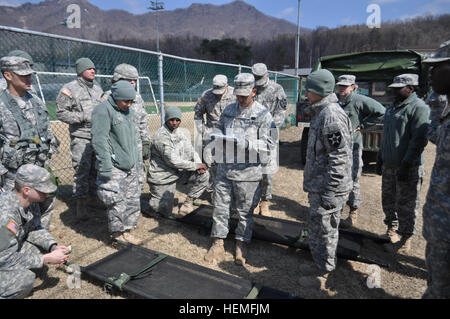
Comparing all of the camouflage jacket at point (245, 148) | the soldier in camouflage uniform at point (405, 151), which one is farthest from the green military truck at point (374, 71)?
the camouflage jacket at point (245, 148)

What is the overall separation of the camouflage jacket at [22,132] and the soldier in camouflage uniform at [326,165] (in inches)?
105

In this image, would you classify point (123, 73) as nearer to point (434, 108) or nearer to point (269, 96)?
point (269, 96)

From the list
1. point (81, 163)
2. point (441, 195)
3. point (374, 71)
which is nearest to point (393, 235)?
point (441, 195)

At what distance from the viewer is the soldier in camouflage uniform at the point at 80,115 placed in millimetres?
3881

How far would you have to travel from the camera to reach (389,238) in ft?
11.7

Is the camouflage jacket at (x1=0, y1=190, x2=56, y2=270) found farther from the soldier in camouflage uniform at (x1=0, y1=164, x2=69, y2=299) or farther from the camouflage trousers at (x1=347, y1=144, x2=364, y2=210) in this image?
the camouflage trousers at (x1=347, y1=144, x2=364, y2=210)

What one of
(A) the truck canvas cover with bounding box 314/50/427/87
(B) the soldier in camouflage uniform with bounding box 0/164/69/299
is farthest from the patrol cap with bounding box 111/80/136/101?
(A) the truck canvas cover with bounding box 314/50/427/87

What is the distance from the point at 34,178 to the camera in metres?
2.39

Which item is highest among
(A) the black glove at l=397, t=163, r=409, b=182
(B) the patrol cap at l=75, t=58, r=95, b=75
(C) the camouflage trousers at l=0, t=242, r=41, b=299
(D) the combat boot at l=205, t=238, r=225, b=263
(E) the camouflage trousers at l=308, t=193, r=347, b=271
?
(B) the patrol cap at l=75, t=58, r=95, b=75

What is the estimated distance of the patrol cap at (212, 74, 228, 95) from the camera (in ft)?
14.4

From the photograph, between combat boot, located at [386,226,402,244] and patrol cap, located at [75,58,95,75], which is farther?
patrol cap, located at [75,58,95,75]

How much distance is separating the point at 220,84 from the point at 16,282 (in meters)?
3.22

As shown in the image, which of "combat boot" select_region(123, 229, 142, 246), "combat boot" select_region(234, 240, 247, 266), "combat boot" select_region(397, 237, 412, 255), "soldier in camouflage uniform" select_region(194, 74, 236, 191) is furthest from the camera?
"soldier in camouflage uniform" select_region(194, 74, 236, 191)

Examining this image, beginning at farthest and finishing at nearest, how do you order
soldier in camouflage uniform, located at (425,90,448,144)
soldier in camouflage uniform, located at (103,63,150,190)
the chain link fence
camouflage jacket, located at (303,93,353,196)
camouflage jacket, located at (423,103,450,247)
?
the chain link fence, soldier in camouflage uniform, located at (103,63,150,190), soldier in camouflage uniform, located at (425,90,448,144), camouflage jacket, located at (303,93,353,196), camouflage jacket, located at (423,103,450,247)
